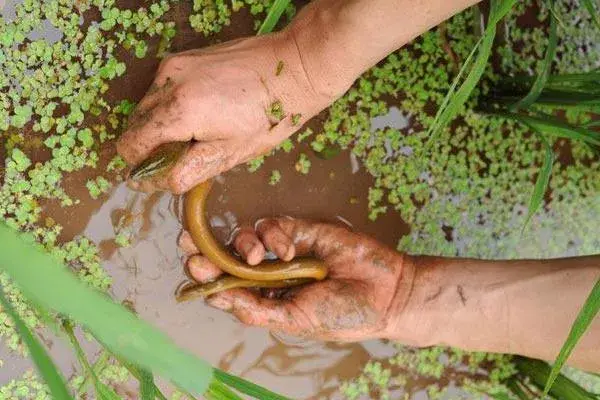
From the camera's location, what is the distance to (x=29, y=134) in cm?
165

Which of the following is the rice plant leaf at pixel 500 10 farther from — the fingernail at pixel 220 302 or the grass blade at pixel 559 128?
the fingernail at pixel 220 302

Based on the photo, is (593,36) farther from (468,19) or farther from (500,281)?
(500,281)

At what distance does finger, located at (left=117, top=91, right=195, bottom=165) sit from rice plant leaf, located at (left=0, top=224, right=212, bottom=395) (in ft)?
2.36

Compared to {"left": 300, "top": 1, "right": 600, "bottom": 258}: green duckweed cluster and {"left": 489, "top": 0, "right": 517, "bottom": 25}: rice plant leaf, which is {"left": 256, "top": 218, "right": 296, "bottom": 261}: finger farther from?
{"left": 489, "top": 0, "right": 517, "bottom": 25}: rice plant leaf

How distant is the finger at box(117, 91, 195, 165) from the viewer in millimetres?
1484

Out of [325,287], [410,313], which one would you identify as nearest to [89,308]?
[325,287]

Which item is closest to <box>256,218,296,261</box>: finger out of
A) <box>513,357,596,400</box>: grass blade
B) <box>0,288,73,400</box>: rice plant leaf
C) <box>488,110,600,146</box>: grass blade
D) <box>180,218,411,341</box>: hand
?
<box>180,218,411,341</box>: hand

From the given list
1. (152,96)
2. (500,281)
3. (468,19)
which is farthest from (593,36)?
(152,96)

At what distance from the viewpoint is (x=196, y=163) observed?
154cm

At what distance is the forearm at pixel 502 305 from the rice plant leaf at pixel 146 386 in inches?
29.6

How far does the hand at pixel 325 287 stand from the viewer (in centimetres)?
179

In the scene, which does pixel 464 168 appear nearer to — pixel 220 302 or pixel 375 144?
pixel 375 144

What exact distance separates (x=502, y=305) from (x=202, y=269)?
0.76 m

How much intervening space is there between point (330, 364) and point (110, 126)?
A: 897 mm
